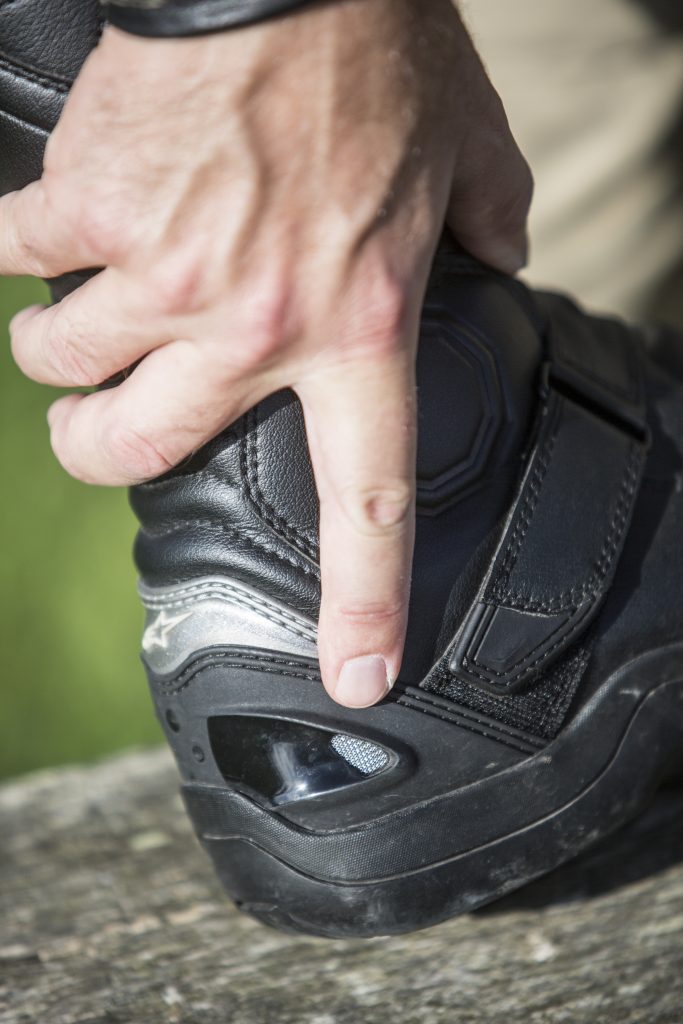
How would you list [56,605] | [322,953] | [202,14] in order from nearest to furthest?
[202,14] → [322,953] → [56,605]

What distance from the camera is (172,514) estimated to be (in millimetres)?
877

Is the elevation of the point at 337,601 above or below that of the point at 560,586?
above

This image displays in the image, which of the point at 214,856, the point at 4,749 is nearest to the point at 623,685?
the point at 214,856

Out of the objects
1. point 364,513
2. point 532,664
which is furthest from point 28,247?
point 532,664

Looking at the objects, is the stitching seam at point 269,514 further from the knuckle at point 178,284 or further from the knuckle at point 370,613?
the knuckle at point 178,284

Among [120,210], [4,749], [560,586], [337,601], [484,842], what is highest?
[120,210]

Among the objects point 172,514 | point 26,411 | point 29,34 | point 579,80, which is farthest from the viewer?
point 26,411

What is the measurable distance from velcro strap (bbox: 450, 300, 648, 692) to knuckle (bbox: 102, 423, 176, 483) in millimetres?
295

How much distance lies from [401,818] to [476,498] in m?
0.28

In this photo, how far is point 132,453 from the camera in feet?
2.52

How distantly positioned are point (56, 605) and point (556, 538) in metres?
Answer: 1.87

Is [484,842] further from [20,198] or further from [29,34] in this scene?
[29,34]

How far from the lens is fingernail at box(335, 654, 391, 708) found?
0.81 metres

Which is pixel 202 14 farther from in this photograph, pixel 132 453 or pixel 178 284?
pixel 132 453
